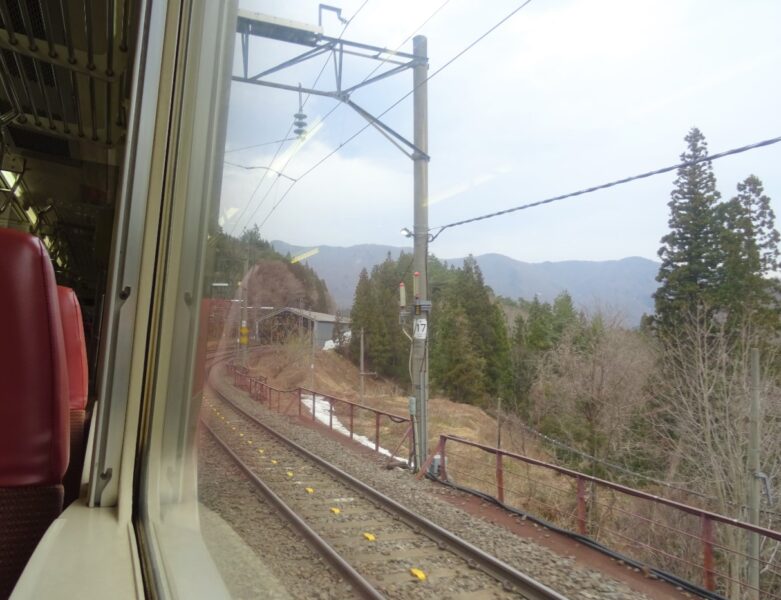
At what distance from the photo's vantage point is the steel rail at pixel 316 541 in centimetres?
169

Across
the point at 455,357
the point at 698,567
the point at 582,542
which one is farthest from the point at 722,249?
the point at 455,357

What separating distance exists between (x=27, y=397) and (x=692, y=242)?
1.92 metres

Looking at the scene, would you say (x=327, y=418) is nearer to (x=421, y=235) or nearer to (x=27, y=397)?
(x=421, y=235)

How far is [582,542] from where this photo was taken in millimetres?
2512

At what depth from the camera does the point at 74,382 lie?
5.19ft

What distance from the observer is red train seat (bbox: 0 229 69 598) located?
2.56 feet

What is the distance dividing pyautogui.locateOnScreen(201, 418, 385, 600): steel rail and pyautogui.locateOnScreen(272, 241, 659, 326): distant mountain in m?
0.59

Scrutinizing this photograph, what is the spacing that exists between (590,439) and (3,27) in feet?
11.1

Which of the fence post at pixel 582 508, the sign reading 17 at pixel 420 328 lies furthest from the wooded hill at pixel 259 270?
the sign reading 17 at pixel 420 328

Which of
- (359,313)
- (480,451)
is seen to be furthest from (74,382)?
(480,451)

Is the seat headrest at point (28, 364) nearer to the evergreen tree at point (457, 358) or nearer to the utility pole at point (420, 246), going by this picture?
the utility pole at point (420, 246)

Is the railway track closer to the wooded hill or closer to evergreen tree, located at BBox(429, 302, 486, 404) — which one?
the wooded hill

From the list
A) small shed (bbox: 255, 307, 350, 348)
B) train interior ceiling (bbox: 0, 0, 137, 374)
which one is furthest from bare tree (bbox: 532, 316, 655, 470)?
train interior ceiling (bbox: 0, 0, 137, 374)

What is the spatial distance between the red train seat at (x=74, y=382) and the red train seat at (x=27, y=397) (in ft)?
2.14
